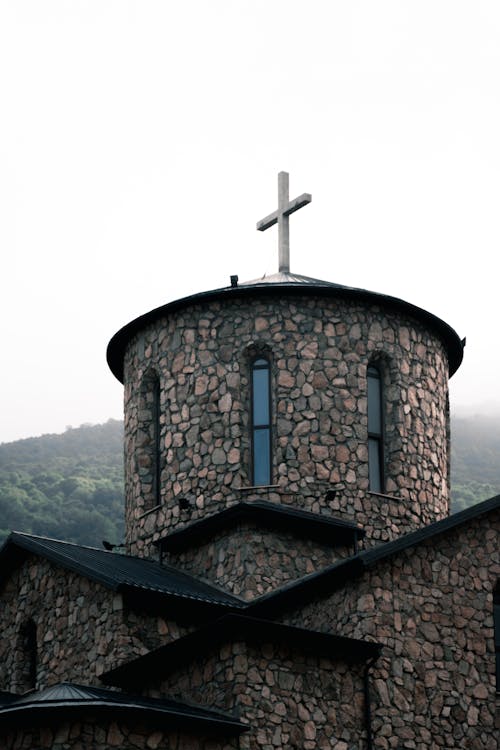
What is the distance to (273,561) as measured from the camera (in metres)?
18.8

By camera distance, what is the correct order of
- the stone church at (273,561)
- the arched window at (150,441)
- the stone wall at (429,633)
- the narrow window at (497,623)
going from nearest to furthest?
the stone church at (273,561), the stone wall at (429,633), the narrow window at (497,623), the arched window at (150,441)

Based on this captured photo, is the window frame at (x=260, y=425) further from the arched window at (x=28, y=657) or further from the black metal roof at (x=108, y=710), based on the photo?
the black metal roof at (x=108, y=710)

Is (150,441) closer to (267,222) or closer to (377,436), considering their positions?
(377,436)

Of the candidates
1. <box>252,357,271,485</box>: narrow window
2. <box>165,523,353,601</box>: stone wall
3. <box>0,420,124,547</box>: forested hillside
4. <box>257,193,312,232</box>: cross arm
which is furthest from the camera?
<box>0,420,124,547</box>: forested hillside

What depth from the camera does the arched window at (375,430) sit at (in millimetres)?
20562

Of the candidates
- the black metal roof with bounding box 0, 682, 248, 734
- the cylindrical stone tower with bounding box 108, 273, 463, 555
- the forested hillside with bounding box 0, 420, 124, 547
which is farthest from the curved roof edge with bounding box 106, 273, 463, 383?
the forested hillside with bounding box 0, 420, 124, 547

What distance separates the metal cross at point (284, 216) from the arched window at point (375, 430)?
2.57 meters

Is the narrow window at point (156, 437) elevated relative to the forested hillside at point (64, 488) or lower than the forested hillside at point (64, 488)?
lower

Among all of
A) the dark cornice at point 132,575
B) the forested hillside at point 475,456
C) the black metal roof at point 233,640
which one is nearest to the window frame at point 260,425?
the dark cornice at point 132,575

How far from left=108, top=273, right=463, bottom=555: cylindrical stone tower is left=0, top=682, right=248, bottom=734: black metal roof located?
5050mm

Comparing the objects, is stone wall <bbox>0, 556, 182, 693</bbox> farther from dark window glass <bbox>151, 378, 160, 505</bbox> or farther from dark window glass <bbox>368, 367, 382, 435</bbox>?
dark window glass <bbox>368, 367, 382, 435</bbox>

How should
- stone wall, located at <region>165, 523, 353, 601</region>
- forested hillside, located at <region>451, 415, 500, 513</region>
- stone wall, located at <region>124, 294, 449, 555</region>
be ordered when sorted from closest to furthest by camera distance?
stone wall, located at <region>165, 523, 353, 601</region>, stone wall, located at <region>124, 294, 449, 555</region>, forested hillside, located at <region>451, 415, 500, 513</region>

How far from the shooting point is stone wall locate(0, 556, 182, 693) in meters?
17.3

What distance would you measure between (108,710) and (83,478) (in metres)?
38.4
